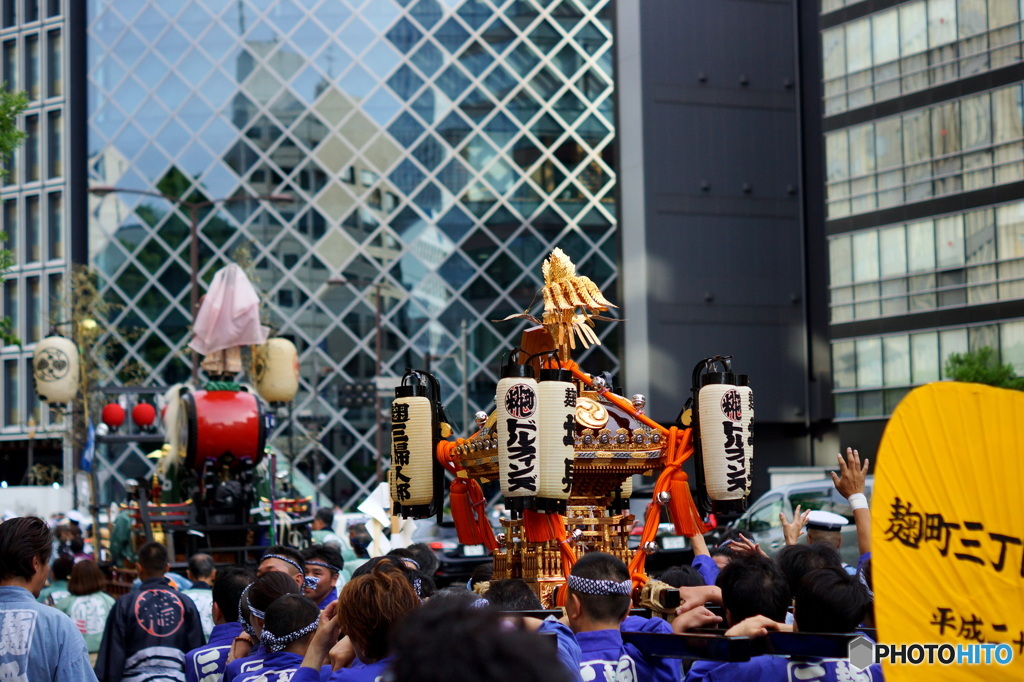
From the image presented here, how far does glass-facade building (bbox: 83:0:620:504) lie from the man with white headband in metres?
44.0

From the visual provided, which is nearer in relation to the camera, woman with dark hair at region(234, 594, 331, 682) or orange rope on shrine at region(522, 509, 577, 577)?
woman with dark hair at region(234, 594, 331, 682)

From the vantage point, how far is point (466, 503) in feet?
32.0

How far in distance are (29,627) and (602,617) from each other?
234 cm

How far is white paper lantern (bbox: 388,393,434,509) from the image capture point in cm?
950

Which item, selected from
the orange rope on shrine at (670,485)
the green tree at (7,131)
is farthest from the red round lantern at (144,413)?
the orange rope on shrine at (670,485)

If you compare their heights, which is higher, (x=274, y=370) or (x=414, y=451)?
(x=274, y=370)

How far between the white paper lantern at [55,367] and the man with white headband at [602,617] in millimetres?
21441

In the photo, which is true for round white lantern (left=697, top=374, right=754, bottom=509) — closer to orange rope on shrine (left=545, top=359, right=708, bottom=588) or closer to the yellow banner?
orange rope on shrine (left=545, top=359, right=708, bottom=588)

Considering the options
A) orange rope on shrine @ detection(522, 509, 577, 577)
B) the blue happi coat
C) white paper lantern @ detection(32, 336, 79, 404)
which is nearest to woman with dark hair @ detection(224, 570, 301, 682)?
the blue happi coat

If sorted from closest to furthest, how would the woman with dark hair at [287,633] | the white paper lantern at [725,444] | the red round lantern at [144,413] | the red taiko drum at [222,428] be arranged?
1. the woman with dark hair at [287,633]
2. the white paper lantern at [725,444]
3. the red taiko drum at [222,428]
4. the red round lantern at [144,413]

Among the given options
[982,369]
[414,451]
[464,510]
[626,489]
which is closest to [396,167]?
[982,369]

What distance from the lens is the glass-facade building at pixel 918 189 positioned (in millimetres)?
29844

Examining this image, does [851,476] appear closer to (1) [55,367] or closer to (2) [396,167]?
(1) [55,367]

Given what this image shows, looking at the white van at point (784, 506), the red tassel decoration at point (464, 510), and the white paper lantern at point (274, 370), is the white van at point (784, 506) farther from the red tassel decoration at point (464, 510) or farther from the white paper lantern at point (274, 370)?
the white paper lantern at point (274, 370)
